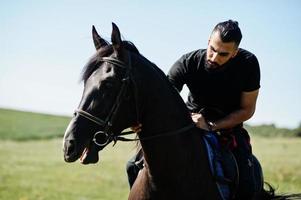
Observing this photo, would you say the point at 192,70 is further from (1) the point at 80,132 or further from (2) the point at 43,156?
(2) the point at 43,156

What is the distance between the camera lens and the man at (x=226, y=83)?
243 inches

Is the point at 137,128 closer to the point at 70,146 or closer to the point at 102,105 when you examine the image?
the point at 102,105

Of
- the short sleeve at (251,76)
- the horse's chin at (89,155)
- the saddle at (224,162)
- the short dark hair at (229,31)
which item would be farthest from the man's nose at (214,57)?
the horse's chin at (89,155)

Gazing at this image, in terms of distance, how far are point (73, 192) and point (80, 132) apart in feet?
51.4

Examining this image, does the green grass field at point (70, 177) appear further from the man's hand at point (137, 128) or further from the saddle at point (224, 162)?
the saddle at point (224, 162)

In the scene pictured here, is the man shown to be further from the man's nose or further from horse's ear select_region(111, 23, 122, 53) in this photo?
horse's ear select_region(111, 23, 122, 53)

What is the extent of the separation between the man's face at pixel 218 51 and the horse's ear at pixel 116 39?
1228mm

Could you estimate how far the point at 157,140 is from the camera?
5.63 metres

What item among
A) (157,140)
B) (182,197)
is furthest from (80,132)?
(182,197)

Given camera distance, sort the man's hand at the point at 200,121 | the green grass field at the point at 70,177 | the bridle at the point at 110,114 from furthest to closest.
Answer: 1. the green grass field at the point at 70,177
2. the man's hand at the point at 200,121
3. the bridle at the point at 110,114

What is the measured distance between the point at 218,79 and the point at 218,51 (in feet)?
1.22

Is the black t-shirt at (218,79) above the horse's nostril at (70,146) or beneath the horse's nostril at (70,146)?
above

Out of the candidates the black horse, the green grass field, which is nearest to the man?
the black horse

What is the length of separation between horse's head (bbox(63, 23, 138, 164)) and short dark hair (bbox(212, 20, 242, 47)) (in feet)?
3.79
